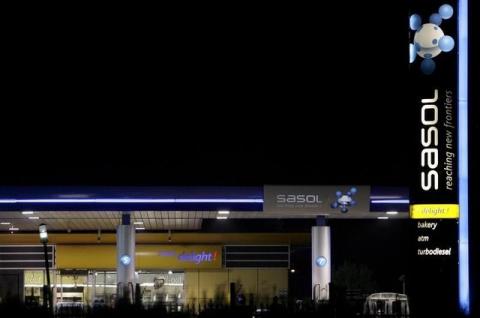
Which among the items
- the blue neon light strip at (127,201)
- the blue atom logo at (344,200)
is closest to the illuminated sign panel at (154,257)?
the blue neon light strip at (127,201)

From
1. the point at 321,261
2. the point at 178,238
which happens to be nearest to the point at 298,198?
the point at 321,261

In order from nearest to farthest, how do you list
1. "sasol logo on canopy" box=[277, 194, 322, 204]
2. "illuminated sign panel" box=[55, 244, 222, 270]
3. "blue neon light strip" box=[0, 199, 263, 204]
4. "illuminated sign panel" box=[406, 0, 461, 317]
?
"illuminated sign panel" box=[406, 0, 461, 317] < "sasol logo on canopy" box=[277, 194, 322, 204] < "blue neon light strip" box=[0, 199, 263, 204] < "illuminated sign panel" box=[55, 244, 222, 270]

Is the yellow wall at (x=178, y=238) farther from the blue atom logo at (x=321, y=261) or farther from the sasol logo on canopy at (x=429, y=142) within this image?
the sasol logo on canopy at (x=429, y=142)

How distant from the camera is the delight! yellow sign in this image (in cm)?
2092

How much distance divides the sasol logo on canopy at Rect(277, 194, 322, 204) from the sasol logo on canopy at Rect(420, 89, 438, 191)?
7.45 m

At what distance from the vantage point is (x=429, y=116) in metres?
21.2

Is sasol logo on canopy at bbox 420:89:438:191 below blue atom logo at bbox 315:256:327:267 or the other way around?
the other way around

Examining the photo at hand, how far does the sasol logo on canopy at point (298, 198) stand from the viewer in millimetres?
28203

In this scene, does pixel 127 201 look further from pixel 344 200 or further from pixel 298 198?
pixel 344 200

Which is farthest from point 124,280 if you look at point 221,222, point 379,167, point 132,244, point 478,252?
point 379,167

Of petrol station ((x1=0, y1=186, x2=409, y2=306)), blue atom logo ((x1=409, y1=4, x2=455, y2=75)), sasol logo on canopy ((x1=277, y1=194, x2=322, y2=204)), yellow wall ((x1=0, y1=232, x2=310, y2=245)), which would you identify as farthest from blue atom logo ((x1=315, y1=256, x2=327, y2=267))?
blue atom logo ((x1=409, y1=4, x2=455, y2=75))

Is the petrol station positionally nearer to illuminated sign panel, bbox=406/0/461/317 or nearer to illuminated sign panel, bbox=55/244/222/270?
illuminated sign panel, bbox=55/244/222/270

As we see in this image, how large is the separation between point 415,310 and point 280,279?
18472 mm

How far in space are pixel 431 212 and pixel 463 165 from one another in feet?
4.02
